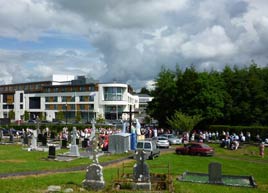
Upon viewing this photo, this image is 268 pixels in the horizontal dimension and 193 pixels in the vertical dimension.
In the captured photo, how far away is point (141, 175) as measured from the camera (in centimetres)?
1995

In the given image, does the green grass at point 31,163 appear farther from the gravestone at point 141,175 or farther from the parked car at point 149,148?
→ the gravestone at point 141,175

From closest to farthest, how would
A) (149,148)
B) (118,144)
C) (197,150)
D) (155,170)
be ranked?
(155,170) < (149,148) < (118,144) < (197,150)

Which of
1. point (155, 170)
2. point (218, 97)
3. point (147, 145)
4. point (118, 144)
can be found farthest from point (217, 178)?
point (218, 97)

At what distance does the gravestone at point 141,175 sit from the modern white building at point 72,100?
81374 mm

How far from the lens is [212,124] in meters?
67.3

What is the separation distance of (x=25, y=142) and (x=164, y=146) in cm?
1560

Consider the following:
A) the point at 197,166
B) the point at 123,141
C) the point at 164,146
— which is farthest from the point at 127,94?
the point at 197,166

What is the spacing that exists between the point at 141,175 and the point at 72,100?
9820 centimetres

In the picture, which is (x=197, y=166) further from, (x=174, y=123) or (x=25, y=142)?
(x=174, y=123)

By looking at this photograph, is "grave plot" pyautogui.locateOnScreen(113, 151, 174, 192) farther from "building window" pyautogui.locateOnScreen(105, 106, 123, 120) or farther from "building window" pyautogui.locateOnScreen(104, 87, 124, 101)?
"building window" pyautogui.locateOnScreen(105, 106, 123, 120)

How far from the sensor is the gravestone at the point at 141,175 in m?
18.8

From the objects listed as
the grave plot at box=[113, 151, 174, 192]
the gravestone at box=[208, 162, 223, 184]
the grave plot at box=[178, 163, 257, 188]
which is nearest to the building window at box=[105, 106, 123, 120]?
the grave plot at box=[178, 163, 257, 188]

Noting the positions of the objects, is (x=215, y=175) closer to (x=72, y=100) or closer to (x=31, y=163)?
(x=31, y=163)

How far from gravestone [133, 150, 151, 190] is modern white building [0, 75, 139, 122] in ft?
267
